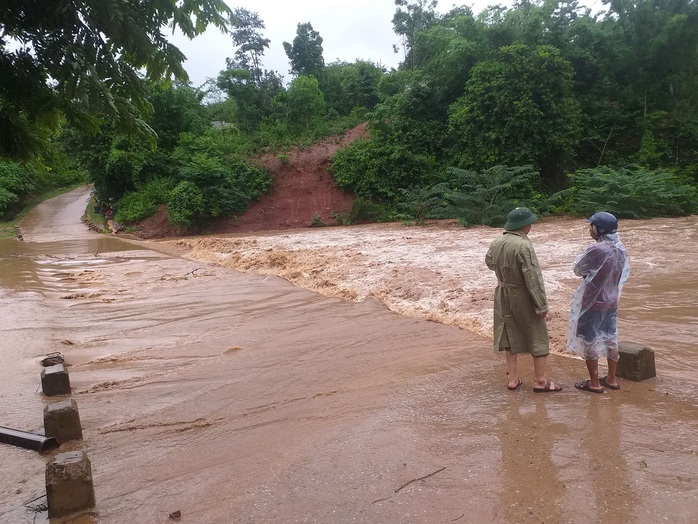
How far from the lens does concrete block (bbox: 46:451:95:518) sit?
3.11 meters

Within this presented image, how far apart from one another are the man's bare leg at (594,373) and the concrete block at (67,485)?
3.93 meters

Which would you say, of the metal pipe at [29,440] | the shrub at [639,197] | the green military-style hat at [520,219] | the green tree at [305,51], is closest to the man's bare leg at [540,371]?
the green military-style hat at [520,219]

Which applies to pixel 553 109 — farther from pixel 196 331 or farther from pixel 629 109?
pixel 196 331

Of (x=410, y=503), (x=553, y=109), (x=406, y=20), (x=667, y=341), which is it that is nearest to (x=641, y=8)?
(x=553, y=109)

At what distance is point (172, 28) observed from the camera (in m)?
2.44

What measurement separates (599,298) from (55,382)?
16.7ft

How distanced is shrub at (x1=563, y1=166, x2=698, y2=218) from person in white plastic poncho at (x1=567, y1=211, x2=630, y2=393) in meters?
14.1

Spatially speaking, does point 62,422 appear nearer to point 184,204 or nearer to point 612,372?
point 612,372

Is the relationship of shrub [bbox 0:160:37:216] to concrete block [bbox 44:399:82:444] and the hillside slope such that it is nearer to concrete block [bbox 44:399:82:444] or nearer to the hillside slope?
the hillside slope

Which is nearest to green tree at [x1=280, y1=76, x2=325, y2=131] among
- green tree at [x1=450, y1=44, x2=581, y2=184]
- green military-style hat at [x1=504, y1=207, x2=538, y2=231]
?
green tree at [x1=450, y1=44, x2=581, y2=184]

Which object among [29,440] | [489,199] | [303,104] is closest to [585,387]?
[29,440]

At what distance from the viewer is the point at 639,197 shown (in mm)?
17547

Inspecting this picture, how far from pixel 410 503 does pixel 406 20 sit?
→ 44.1m

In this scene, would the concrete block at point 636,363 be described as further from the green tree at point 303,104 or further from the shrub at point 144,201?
the green tree at point 303,104
